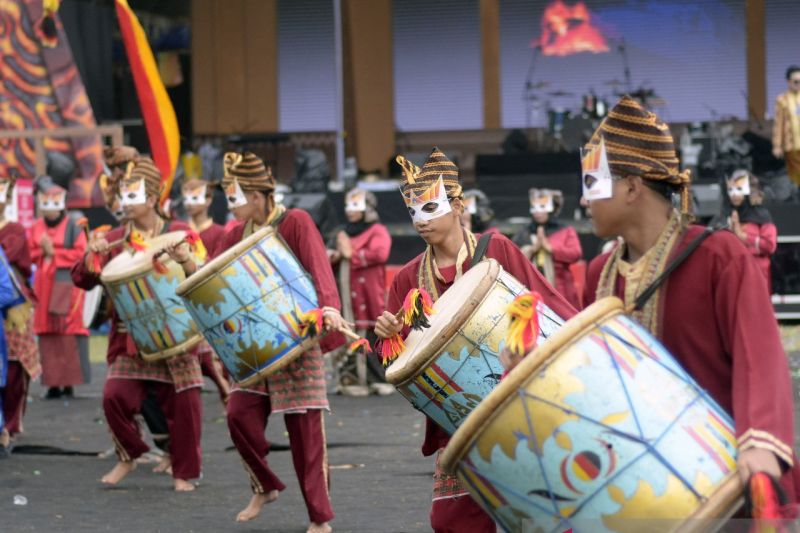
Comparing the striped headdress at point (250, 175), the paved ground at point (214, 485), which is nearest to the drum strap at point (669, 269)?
the paved ground at point (214, 485)

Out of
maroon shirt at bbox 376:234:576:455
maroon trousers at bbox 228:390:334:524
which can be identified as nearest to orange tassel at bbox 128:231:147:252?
maroon trousers at bbox 228:390:334:524

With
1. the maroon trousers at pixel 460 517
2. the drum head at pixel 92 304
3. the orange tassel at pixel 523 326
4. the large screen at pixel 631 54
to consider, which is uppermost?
the large screen at pixel 631 54

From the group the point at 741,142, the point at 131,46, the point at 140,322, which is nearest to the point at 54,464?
the point at 140,322

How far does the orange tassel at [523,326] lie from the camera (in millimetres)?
3496

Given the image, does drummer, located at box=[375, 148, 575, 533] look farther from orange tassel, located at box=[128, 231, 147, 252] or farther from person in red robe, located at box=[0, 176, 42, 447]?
person in red robe, located at box=[0, 176, 42, 447]

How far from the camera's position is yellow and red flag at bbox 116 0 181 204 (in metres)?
10.9

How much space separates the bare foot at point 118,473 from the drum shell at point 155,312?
0.92 m

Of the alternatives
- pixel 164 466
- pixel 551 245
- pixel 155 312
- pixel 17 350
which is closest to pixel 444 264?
pixel 155 312

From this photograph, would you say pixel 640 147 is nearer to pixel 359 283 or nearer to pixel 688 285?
pixel 688 285

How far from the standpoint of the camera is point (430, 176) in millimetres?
5715

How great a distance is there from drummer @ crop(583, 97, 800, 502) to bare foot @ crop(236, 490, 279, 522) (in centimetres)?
398

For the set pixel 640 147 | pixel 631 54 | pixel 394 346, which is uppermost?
pixel 631 54

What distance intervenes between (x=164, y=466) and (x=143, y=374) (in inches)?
34.8

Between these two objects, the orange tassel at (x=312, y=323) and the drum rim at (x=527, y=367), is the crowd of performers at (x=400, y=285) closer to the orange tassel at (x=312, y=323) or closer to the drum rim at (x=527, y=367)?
the orange tassel at (x=312, y=323)
